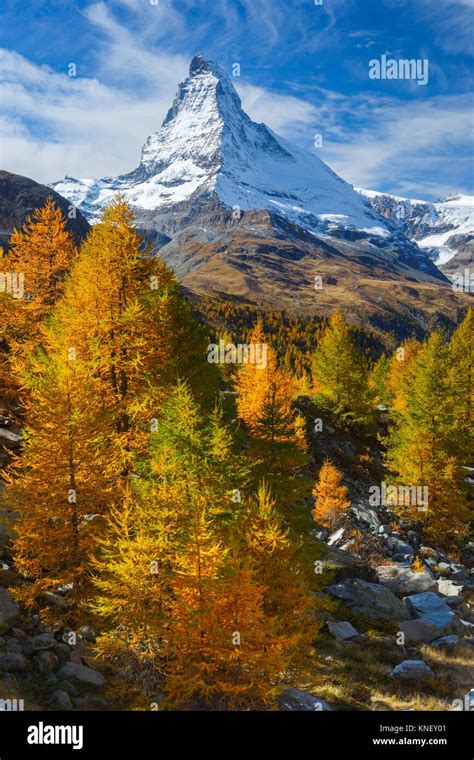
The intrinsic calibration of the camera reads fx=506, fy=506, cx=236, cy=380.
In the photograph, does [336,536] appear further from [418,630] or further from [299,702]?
[299,702]

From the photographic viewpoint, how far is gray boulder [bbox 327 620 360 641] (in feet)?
58.3

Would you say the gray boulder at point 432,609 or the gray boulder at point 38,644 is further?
the gray boulder at point 432,609

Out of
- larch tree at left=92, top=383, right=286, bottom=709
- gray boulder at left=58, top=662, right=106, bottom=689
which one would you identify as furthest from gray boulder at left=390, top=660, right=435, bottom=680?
gray boulder at left=58, top=662, right=106, bottom=689

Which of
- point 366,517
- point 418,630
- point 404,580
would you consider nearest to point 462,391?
point 366,517

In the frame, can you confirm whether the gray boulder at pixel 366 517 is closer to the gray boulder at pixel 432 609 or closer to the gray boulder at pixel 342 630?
the gray boulder at pixel 432 609

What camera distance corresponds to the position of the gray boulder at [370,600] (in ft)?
63.6

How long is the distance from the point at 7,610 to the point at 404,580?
1673cm

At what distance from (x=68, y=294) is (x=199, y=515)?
993 cm

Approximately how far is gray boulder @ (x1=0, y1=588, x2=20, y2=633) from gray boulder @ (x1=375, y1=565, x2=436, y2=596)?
15505mm

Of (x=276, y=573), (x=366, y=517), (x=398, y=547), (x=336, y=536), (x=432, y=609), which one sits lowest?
(x=432, y=609)

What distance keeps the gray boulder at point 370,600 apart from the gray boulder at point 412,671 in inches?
134

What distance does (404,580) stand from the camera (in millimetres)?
22328

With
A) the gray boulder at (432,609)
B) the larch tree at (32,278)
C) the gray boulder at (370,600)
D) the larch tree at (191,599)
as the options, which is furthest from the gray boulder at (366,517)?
the larch tree at (32,278)
